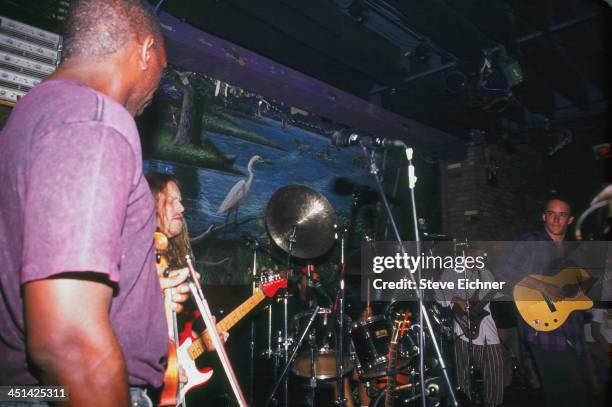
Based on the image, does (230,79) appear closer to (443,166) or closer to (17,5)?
(17,5)

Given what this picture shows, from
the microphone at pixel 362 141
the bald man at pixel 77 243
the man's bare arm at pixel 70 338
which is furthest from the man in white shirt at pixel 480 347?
the man's bare arm at pixel 70 338

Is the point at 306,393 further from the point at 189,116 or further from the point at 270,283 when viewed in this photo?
the point at 189,116

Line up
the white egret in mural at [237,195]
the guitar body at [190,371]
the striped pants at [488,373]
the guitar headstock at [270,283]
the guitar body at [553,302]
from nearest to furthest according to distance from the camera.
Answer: the guitar body at [190,371], the guitar body at [553,302], the guitar headstock at [270,283], the white egret in mural at [237,195], the striped pants at [488,373]

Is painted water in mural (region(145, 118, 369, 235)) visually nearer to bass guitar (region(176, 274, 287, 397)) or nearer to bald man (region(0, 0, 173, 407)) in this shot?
bass guitar (region(176, 274, 287, 397))

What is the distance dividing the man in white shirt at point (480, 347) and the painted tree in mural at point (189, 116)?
4179 millimetres

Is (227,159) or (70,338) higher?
(227,159)

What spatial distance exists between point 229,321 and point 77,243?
360 cm

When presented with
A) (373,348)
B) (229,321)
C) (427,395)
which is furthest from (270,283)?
(427,395)

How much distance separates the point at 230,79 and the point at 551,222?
4.13 metres

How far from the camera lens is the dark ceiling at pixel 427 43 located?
4.46 meters

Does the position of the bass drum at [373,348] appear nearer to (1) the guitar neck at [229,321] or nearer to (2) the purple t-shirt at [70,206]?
(1) the guitar neck at [229,321]

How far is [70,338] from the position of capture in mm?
745

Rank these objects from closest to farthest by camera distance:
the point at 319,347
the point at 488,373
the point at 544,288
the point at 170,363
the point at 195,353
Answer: the point at 170,363 < the point at 195,353 < the point at 544,288 < the point at 319,347 < the point at 488,373

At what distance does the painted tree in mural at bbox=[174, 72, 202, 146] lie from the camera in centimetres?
495
